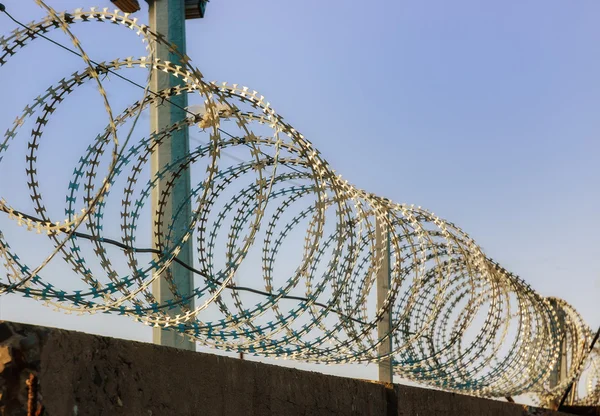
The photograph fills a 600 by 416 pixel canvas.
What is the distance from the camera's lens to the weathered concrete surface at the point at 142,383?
512 cm

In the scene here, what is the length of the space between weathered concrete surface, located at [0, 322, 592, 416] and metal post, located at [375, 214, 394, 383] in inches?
75.2

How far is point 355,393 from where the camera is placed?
894 centimetres

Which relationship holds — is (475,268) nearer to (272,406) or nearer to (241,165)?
(241,165)

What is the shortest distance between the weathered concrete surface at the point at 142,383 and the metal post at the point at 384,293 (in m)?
1.91

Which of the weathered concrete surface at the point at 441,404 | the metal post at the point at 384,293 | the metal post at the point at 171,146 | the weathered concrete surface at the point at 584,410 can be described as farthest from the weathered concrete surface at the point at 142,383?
the weathered concrete surface at the point at 584,410

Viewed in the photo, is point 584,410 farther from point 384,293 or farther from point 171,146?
point 171,146

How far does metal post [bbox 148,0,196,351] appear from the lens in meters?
11.5

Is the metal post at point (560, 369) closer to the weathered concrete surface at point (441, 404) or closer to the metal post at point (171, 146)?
the weathered concrete surface at point (441, 404)

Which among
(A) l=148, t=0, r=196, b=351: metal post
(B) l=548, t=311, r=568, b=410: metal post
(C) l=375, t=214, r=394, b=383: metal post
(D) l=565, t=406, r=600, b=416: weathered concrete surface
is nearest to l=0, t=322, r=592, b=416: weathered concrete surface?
(C) l=375, t=214, r=394, b=383: metal post

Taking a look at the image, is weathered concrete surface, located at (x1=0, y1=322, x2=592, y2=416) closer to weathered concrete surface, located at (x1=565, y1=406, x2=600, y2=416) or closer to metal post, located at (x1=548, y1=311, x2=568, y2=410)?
weathered concrete surface, located at (x1=565, y1=406, x2=600, y2=416)

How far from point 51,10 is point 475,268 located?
291 inches

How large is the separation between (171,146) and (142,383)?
6.26 meters

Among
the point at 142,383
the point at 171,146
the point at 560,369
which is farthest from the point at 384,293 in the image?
the point at 560,369

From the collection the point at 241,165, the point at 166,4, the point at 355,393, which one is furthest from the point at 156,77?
the point at 355,393
